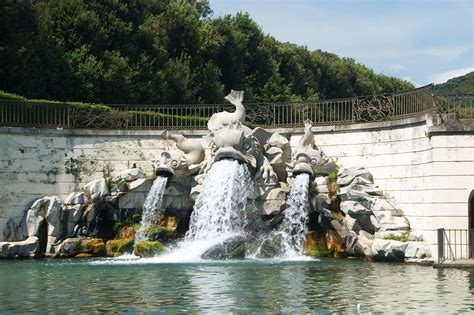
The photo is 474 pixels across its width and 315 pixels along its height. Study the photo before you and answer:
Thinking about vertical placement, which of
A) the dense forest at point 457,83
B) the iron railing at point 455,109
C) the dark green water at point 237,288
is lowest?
the dark green water at point 237,288

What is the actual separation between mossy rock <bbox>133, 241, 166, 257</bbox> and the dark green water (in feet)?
6.73

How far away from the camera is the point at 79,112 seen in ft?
106

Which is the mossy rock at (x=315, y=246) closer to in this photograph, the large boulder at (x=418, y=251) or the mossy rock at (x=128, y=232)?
the large boulder at (x=418, y=251)

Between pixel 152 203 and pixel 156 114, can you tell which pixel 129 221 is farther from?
pixel 156 114

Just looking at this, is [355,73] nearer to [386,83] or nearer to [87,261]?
[386,83]

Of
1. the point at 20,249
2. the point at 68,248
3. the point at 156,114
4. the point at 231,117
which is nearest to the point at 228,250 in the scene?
the point at 231,117

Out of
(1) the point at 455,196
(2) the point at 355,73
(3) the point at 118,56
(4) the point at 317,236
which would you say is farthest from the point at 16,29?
(2) the point at 355,73

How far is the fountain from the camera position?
87.5ft

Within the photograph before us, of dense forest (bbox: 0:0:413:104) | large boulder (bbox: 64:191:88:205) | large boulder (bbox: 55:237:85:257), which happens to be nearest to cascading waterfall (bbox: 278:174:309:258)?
large boulder (bbox: 55:237:85:257)

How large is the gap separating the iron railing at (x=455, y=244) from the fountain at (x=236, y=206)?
129cm

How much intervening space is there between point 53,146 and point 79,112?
1864mm

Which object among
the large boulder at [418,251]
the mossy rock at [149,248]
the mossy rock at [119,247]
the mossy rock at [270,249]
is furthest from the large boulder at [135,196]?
the large boulder at [418,251]

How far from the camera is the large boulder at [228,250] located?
25.6 metres

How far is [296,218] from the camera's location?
2759 centimetres
